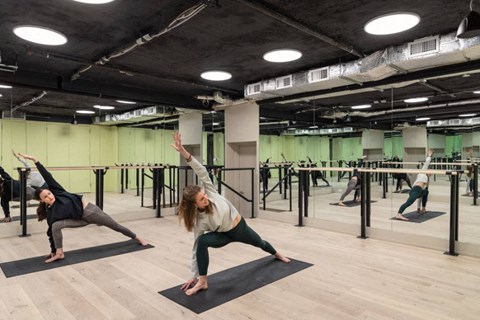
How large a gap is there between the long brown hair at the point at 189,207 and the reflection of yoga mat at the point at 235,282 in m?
0.57

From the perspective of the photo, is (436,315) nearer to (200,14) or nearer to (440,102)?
(200,14)

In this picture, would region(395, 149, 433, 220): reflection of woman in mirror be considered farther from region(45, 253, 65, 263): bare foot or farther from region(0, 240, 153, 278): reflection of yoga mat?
region(45, 253, 65, 263): bare foot

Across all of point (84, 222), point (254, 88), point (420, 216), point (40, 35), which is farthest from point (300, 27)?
point (420, 216)

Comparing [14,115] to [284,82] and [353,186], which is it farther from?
[353,186]

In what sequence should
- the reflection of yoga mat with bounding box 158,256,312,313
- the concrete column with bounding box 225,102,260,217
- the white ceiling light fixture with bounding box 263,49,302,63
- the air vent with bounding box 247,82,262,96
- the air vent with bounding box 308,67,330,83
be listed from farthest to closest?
the concrete column with bounding box 225,102,260,217
the air vent with bounding box 247,82,262,96
the air vent with bounding box 308,67,330,83
the white ceiling light fixture with bounding box 263,49,302,63
the reflection of yoga mat with bounding box 158,256,312,313

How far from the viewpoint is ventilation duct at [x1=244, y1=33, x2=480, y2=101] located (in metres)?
3.24

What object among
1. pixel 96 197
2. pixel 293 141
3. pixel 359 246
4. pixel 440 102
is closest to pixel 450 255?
pixel 359 246

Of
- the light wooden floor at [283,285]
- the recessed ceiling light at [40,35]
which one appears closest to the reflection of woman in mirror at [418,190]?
the light wooden floor at [283,285]

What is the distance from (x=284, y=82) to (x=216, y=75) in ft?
3.51

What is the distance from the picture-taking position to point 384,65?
148 inches

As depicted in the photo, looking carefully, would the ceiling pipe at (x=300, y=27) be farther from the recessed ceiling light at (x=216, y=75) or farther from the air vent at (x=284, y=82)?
the recessed ceiling light at (x=216, y=75)

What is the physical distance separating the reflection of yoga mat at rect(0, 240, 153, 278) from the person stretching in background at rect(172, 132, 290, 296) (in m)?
1.57

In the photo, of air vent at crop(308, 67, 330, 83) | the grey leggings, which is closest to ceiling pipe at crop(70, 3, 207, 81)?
the grey leggings

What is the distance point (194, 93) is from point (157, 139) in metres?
1.45
